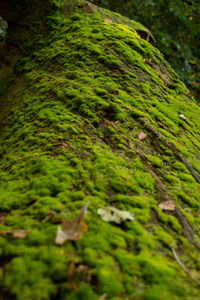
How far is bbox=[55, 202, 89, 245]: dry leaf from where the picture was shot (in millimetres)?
1484

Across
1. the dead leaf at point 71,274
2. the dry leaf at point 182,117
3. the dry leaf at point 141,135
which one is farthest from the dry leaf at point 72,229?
the dry leaf at point 182,117

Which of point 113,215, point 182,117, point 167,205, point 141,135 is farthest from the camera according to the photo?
point 182,117

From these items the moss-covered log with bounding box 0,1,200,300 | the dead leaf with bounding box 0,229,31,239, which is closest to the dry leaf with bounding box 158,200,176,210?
the moss-covered log with bounding box 0,1,200,300

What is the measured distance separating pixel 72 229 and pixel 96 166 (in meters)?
0.83

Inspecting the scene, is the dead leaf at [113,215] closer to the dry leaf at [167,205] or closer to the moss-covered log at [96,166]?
the moss-covered log at [96,166]

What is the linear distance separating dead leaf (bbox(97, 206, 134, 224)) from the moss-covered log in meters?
0.05

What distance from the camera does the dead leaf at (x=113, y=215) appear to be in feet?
5.80

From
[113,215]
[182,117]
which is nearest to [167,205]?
[113,215]

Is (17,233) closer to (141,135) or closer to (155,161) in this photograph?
(155,161)

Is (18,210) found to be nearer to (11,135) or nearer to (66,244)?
(66,244)

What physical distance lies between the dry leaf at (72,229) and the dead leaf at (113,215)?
0.64 ft

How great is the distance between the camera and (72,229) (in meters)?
1.57

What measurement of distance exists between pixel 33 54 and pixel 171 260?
4.76 m

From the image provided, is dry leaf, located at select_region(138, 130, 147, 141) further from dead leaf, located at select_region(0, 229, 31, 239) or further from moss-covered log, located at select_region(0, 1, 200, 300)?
dead leaf, located at select_region(0, 229, 31, 239)
